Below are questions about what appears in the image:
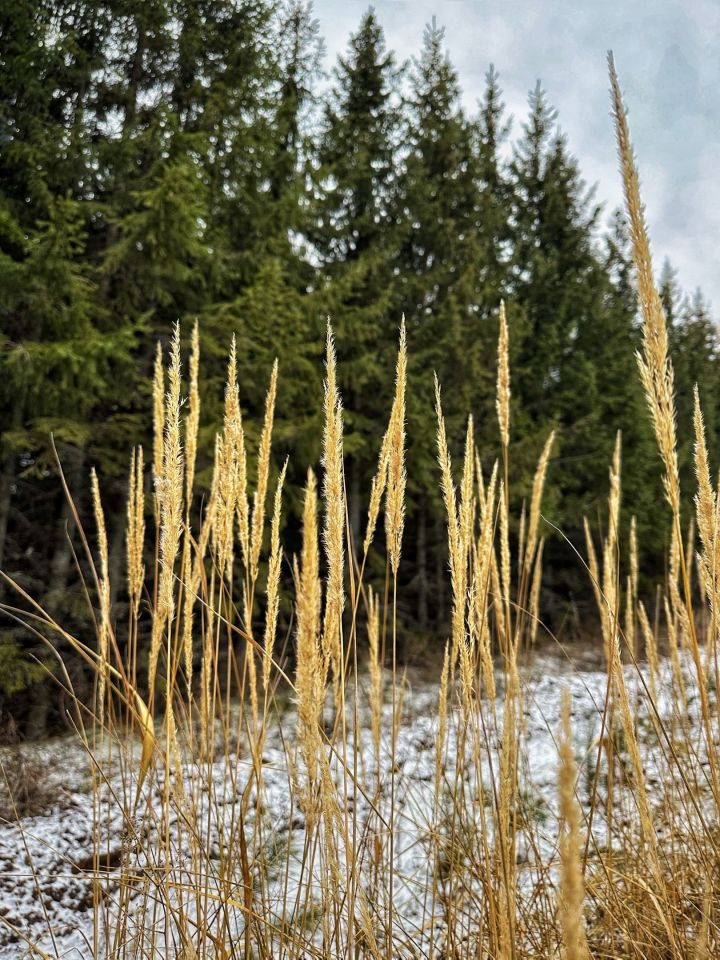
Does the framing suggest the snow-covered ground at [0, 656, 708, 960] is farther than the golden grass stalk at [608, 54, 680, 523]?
Yes

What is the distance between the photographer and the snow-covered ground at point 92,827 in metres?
1.66

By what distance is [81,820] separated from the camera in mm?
3701

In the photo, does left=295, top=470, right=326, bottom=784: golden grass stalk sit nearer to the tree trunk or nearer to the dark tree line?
the dark tree line

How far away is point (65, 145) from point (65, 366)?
7.77ft

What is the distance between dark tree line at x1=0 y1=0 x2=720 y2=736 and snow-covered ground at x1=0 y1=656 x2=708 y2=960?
5.75 ft

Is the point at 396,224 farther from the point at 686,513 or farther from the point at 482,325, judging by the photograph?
the point at 686,513

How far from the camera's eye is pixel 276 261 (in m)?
7.03

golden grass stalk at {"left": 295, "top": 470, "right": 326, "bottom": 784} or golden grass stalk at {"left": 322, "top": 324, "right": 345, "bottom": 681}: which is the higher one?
golden grass stalk at {"left": 322, "top": 324, "right": 345, "bottom": 681}

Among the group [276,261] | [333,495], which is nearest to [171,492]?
[333,495]

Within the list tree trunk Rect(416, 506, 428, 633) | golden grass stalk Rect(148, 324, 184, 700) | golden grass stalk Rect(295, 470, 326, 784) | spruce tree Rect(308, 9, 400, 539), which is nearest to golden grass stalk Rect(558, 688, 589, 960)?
golden grass stalk Rect(295, 470, 326, 784)

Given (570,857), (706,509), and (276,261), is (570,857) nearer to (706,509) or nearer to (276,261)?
(706,509)

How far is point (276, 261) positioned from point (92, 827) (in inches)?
232

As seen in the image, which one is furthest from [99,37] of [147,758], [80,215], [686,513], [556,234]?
[686,513]

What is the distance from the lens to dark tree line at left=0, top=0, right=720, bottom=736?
5.99 metres
